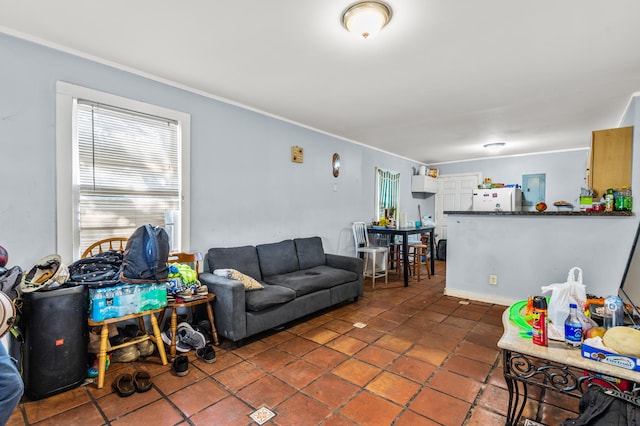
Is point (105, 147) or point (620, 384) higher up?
point (105, 147)

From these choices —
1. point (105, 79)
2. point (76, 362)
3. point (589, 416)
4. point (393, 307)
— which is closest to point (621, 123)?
point (393, 307)

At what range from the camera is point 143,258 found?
2254 millimetres

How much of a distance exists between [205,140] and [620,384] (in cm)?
362

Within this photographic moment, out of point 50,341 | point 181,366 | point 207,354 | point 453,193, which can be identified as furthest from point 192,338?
point 453,193

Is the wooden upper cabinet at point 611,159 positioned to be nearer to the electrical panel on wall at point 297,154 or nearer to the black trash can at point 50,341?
the electrical panel on wall at point 297,154

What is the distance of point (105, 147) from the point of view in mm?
2562

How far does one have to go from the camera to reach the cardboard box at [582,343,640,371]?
1271mm

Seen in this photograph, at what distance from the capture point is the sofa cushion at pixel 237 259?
3.15 meters

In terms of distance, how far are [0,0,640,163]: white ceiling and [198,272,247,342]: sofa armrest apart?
1889 millimetres

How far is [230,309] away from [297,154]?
233cm

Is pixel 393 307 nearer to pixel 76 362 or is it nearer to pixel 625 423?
pixel 625 423

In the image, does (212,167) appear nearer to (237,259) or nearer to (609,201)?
(237,259)

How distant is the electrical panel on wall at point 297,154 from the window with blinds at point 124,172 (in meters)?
1.55

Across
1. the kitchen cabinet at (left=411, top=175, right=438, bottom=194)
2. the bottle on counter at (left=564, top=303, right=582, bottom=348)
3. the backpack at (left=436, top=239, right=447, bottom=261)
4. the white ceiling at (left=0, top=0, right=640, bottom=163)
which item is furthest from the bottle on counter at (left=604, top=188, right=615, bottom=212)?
the backpack at (left=436, top=239, right=447, bottom=261)
